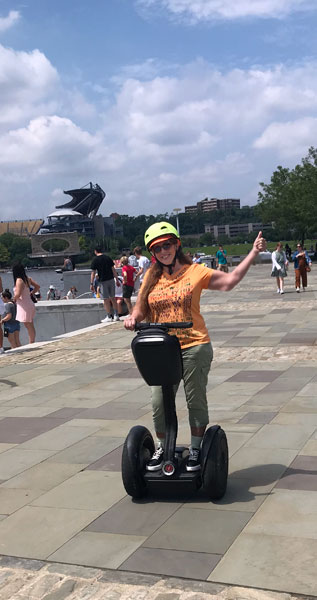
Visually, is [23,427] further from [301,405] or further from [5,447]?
[301,405]

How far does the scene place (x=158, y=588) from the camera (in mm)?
3256

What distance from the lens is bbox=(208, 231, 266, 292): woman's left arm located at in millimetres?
4348

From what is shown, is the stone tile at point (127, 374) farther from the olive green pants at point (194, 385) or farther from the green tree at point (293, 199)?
the green tree at point (293, 199)

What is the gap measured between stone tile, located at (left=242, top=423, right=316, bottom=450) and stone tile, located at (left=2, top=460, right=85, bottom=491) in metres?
1.33

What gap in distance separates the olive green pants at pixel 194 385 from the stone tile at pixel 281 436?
114cm

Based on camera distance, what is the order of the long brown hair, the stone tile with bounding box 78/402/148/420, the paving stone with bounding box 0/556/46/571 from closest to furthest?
1. the paving stone with bounding box 0/556/46/571
2. the long brown hair
3. the stone tile with bounding box 78/402/148/420

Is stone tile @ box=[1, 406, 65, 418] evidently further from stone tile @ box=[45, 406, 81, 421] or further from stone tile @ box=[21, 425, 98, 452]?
stone tile @ box=[21, 425, 98, 452]

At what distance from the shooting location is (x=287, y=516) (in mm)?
3998

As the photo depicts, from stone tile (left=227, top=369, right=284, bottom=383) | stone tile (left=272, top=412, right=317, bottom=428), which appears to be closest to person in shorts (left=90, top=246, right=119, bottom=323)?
stone tile (left=227, top=369, right=284, bottom=383)

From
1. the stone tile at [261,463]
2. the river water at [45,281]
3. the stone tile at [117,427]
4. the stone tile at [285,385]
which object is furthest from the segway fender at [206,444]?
the river water at [45,281]

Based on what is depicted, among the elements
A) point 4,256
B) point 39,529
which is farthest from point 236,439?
point 4,256

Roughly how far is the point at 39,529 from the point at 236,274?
1833 mm

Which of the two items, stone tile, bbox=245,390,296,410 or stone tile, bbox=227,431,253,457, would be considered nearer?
stone tile, bbox=227,431,253,457

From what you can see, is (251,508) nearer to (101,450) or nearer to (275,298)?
(101,450)
